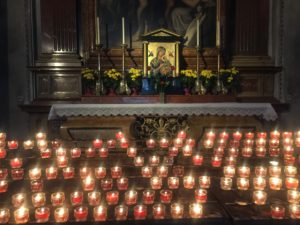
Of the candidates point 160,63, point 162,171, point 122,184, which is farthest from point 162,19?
point 122,184

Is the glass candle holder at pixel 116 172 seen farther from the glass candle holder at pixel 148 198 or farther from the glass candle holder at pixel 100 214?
the glass candle holder at pixel 100 214

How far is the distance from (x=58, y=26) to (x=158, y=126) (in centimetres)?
343

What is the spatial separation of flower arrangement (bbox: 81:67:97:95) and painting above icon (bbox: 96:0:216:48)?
111 cm

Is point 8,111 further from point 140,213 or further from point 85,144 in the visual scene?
point 140,213

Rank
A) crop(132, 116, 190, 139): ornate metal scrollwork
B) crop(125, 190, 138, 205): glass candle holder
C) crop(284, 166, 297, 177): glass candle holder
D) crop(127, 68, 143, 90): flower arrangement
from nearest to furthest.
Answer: crop(125, 190, 138, 205): glass candle holder, crop(284, 166, 297, 177): glass candle holder, crop(132, 116, 190, 139): ornate metal scrollwork, crop(127, 68, 143, 90): flower arrangement

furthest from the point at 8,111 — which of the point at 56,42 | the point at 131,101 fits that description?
the point at 131,101

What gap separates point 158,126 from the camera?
7133mm

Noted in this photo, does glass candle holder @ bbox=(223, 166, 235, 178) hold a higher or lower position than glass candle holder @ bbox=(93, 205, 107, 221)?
higher

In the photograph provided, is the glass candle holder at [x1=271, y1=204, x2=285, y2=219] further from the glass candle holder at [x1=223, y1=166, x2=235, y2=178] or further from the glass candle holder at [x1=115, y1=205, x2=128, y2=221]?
the glass candle holder at [x1=115, y1=205, x2=128, y2=221]

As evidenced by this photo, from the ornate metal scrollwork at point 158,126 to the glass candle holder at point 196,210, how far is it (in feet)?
14.6

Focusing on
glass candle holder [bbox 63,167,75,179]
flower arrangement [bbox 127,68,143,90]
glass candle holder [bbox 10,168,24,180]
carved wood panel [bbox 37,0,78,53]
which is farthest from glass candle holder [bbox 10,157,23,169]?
carved wood panel [bbox 37,0,78,53]

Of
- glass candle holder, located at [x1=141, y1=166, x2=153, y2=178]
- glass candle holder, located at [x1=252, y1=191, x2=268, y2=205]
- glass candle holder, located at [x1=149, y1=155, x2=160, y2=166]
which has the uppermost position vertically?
glass candle holder, located at [x1=149, y1=155, x2=160, y2=166]

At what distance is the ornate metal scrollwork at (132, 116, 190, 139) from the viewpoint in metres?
7.10

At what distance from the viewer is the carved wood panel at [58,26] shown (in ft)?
26.3
